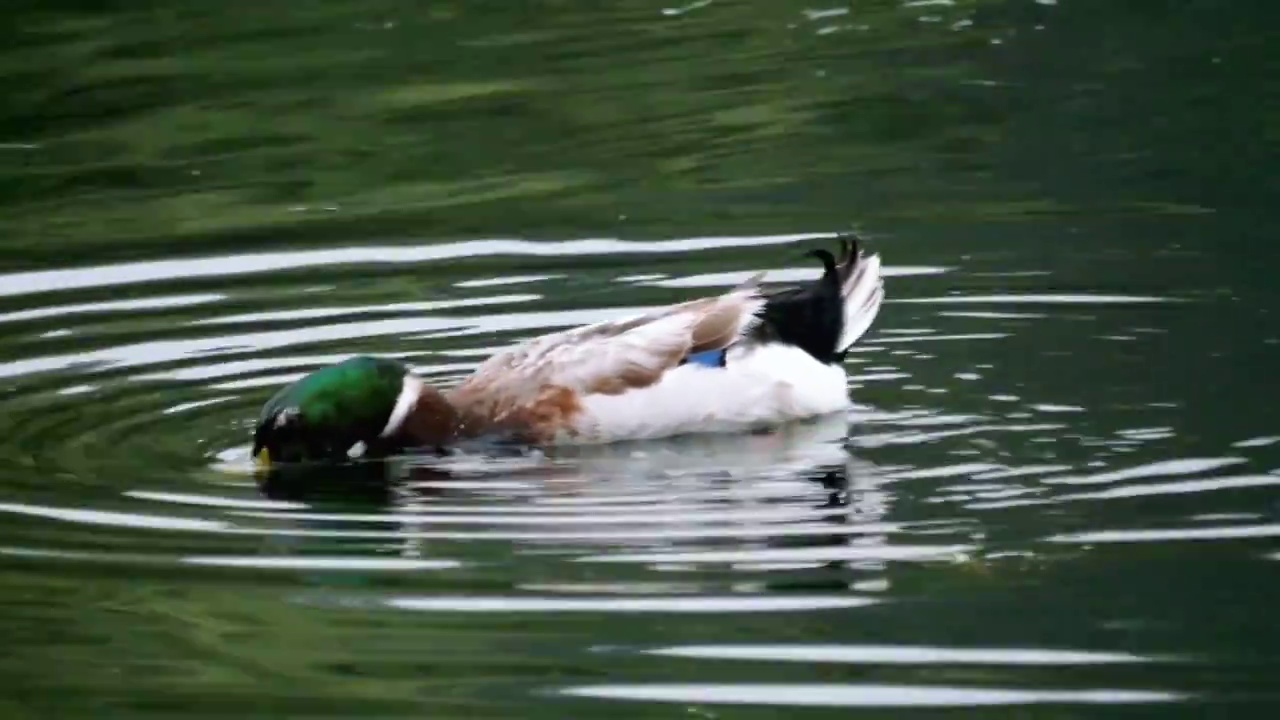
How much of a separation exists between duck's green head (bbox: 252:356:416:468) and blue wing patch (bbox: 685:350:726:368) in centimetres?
123

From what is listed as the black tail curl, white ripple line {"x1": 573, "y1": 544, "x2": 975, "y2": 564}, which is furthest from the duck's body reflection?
the black tail curl

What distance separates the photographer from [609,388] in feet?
40.2

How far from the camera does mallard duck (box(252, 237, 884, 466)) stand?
12.2 metres

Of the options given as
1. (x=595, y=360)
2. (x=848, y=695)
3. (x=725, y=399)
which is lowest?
(x=848, y=695)

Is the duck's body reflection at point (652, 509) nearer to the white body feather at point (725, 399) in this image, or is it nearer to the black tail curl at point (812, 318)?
the white body feather at point (725, 399)

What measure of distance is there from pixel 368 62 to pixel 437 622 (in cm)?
1319

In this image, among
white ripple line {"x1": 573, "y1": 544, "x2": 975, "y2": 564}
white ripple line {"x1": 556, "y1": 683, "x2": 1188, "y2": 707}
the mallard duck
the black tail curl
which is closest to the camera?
white ripple line {"x1": 556, "y1": 683, "x2": 1188, "y2": 707}

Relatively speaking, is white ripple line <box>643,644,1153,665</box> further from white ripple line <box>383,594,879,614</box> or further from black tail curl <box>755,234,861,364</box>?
black tail curl <box>755,234,861,364</box>

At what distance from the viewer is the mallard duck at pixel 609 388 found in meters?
12.2

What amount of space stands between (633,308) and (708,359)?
6.53ft

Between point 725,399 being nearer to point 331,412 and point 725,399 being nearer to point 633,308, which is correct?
point 331,412

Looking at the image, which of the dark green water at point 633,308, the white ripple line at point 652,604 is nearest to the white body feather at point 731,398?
the dark green water at point 633,308

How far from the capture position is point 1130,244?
14.9 meters

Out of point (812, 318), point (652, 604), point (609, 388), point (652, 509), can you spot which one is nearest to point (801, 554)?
point (652, 604)
